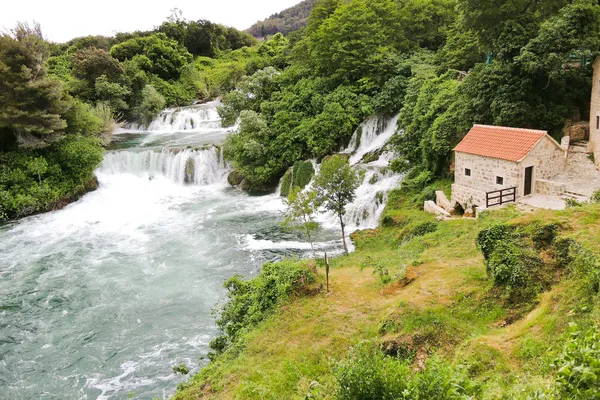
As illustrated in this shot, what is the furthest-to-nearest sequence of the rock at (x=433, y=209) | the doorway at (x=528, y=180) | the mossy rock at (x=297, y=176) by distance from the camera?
1. the mossy rock at (x=297, y=176)
2. the rock at (x=433, y=209)
3. the doorway at (x=528, y=180)

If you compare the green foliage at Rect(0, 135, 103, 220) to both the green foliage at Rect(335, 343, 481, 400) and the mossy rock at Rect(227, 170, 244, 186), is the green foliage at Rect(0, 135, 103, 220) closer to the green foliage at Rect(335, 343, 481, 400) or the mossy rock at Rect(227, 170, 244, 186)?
the mossy rock at Rect(227, 170, 244, 186)

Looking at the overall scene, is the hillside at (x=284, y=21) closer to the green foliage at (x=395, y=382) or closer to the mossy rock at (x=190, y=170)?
the mossy rock at (x=190, y=170)

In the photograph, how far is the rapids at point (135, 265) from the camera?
42.4 feet

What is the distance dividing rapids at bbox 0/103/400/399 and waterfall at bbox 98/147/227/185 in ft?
0.23

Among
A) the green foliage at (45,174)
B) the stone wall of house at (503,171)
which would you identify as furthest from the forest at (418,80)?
the green foliage at (45,174)

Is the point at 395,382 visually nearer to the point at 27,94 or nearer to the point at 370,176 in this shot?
the point at 370,176

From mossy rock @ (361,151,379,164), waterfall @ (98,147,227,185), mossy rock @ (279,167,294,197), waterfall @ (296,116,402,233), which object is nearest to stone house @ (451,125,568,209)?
waterfall @ (296,116,402,233)

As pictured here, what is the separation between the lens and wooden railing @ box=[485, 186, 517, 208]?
1686cm

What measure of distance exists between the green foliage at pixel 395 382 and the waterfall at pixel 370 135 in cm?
2244

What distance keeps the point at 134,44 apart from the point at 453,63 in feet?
141

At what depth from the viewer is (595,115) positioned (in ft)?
61.0

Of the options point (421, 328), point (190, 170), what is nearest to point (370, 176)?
point (190, 170)

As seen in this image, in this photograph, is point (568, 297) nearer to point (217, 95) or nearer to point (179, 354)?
point (179, 354)

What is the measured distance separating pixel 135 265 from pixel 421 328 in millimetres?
14061
